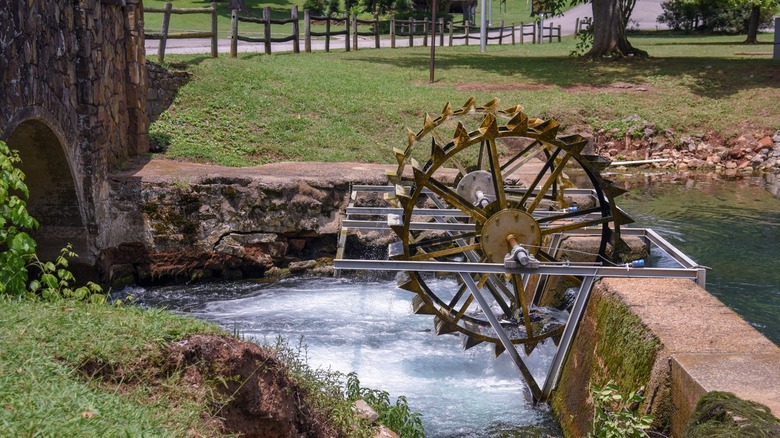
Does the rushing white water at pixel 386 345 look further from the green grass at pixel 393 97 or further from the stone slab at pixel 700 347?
the green grass at pixel 393 97

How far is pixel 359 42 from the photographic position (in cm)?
3394

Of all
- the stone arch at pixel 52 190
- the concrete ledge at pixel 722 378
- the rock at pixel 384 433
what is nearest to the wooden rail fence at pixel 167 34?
the stone arch at pixel 52 190

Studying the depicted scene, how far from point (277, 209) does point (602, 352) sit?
615 cm

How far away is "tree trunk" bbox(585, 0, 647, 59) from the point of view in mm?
25984

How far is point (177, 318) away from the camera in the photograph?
5293 mm

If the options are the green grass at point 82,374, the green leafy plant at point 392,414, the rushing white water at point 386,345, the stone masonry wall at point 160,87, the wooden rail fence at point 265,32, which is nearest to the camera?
the green grass at point 82,374

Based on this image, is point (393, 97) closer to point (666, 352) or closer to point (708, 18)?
point (666, 352)

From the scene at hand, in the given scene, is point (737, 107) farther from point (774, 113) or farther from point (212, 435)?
point (212, 435)

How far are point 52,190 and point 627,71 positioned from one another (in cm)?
1698

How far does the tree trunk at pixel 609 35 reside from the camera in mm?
25984

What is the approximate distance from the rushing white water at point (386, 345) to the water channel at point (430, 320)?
0.04 ft

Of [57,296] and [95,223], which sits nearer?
[57,296]

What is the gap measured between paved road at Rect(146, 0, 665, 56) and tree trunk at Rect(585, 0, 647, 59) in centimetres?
814

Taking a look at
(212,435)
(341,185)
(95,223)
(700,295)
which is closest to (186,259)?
(95,223)
